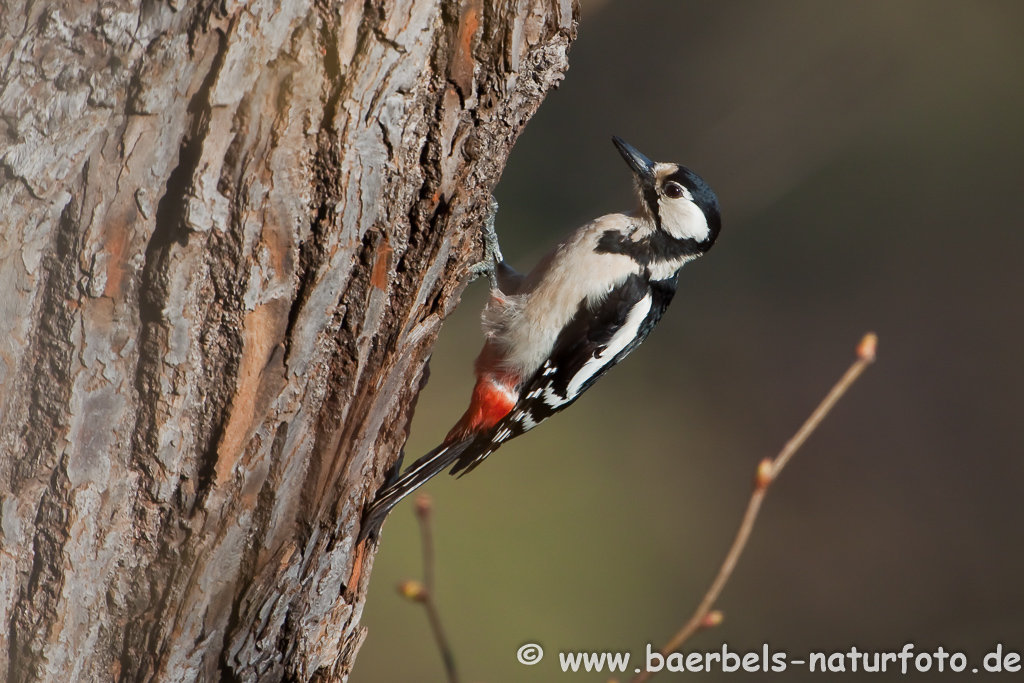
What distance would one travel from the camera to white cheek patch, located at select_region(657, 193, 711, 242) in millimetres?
2596

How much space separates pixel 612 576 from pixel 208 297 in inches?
155

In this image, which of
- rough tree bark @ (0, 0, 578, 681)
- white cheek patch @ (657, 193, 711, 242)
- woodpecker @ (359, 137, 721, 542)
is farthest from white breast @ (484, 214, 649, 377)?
rough tree bark @ (0, 0, 578, 681)

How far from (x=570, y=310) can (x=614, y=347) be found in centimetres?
21

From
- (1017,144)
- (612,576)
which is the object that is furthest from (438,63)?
(1017,144)

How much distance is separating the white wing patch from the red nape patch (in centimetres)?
15

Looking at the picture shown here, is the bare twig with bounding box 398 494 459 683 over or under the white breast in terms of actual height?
under

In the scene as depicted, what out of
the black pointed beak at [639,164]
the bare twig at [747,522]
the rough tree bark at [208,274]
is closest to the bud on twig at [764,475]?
the bare twig at [747,522]

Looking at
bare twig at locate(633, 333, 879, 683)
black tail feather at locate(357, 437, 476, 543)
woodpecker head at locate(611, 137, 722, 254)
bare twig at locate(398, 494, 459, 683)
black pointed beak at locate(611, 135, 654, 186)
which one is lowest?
bare twig at locate(633, 333, 879, 683)

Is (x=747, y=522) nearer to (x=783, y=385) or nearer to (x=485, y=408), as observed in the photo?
(x=485, y=408)

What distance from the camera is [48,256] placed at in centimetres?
122

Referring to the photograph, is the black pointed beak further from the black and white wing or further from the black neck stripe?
the black and white wing

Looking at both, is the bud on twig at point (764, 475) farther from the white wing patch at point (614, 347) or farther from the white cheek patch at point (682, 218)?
the white cheek patch at point (682, 218)

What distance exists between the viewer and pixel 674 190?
2.61 m

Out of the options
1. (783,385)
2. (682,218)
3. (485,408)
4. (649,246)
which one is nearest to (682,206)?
(682,218)
